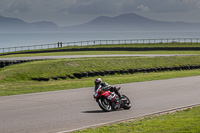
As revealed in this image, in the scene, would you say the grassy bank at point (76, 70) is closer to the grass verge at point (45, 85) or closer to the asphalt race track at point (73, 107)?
the grass verge at point (45, 85)

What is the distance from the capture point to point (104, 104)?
1294 centimetres

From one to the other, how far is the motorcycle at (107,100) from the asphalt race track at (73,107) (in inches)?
8.4

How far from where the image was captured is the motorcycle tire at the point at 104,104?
12.8 m

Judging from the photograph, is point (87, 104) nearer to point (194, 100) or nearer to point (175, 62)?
point (194, 100)

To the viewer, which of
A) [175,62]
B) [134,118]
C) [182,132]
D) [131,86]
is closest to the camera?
[182,132]

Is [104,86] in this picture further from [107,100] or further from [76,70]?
[76,70]

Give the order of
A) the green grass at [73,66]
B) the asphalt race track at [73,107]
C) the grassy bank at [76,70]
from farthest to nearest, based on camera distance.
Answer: the green grass at [73,66] < the grassy bank at [76,70] < the asphalt race track at [73,107]

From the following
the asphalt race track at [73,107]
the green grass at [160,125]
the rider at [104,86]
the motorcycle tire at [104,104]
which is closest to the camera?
the green grass at [160,125]

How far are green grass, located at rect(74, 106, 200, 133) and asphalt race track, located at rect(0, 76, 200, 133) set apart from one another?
2.95 ft

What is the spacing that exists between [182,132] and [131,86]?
1163 centimetres

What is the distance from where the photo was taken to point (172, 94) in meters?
17.2

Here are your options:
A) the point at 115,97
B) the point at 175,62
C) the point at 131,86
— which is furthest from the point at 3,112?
the point at 175,62

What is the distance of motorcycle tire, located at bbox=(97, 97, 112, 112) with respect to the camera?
1280cm

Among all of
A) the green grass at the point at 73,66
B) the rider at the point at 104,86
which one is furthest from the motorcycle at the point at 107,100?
the green grass at the point at 73,66
